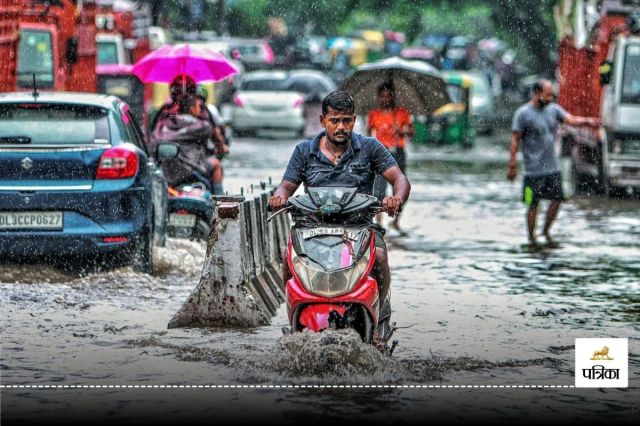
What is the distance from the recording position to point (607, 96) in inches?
923

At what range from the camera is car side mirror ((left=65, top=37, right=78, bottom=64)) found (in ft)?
79.3

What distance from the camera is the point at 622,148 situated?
22.3 meters

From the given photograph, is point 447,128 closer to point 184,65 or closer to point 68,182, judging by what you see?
point 184,65

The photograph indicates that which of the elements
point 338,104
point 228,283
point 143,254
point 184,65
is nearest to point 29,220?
point 143,254

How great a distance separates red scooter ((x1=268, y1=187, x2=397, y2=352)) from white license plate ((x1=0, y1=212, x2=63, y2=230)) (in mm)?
3830

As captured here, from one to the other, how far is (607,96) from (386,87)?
22.0 feet

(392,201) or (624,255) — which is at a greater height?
(392,201)

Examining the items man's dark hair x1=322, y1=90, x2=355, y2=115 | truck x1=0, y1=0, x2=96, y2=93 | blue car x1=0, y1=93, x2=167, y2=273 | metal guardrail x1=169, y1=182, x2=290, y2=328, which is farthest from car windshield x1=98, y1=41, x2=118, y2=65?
man's dark hair x1=322, y1=90, x2=355, y2=115

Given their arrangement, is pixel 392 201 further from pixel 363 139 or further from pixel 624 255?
pixel 624 255

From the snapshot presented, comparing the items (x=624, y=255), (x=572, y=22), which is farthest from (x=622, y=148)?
(x=572, y=22)

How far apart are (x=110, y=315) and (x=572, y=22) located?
22159mm

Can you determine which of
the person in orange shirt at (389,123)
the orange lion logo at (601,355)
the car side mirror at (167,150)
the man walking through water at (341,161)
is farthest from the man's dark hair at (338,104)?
the person in orange shirt at (389,123)

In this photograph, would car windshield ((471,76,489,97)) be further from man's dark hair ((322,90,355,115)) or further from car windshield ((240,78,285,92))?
man's dark hair ((322,90,355,115))

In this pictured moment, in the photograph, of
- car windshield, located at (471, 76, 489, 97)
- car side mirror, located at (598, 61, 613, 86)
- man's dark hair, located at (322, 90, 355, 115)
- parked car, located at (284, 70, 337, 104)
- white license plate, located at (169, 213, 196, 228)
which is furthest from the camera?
car windshield, located at (471, 76, 489, 97)
